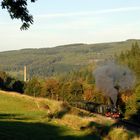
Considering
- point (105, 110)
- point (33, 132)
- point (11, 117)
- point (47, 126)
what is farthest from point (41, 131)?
point (105, 110)

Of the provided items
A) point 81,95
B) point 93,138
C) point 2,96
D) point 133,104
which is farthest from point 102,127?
point 81,95

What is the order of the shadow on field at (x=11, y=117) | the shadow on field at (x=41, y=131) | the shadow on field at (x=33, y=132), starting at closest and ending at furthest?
1. the shadow on field at (x=33, y=132)
2. the shadow on field at (x=41, y=131)
3. the shadow on field at (x=11, y=117)

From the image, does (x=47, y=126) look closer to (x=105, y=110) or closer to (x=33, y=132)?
(x=33, y=132)

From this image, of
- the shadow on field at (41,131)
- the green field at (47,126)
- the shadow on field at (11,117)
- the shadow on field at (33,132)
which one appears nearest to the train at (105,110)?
the green field at (47,126)

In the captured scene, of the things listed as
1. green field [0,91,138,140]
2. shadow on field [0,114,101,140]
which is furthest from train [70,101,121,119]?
shadow on field [0,114,101,140]

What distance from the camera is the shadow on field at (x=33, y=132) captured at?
16.3 meters

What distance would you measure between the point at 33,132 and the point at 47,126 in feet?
6.09

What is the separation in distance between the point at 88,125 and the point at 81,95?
164 metres

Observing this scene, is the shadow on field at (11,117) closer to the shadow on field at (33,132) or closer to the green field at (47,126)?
the green field at (47,126)

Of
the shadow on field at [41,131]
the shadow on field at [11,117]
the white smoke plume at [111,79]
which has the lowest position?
the shadow on field at [41,131]

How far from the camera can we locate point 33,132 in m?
17.5

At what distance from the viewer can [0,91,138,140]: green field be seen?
55.3 feet

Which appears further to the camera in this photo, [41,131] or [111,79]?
[111,79]

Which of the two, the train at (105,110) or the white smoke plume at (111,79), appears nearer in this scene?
the train at (105,110)
